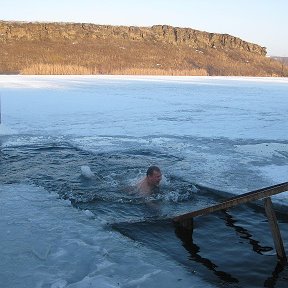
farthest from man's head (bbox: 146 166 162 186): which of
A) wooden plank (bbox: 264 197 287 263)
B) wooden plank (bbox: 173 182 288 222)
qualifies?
wooden plank (bbox: 264 197 287 263)

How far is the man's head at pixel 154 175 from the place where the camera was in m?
6.66

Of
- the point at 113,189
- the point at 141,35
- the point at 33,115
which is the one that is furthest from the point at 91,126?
the point at 141,35

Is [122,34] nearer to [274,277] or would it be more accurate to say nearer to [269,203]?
[269,203]

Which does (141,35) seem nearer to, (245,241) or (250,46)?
(250,46)

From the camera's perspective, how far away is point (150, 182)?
684cm

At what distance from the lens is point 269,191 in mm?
4387

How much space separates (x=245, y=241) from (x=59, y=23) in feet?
266

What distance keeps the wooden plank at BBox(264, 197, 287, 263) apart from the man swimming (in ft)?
7.65

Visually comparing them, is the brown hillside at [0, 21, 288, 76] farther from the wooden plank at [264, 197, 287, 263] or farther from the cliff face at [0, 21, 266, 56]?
the wooden plank at [264, 197, 287, 263]

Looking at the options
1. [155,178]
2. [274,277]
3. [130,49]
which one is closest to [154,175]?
[155,178]

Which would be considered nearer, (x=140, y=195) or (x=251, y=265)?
(x=251, y=265)

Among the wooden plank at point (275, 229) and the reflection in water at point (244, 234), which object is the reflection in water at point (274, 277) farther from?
the reflection in water at point (244, 234)

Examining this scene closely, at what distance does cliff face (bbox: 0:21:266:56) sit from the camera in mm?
73812

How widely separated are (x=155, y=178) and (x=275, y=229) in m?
2.49
